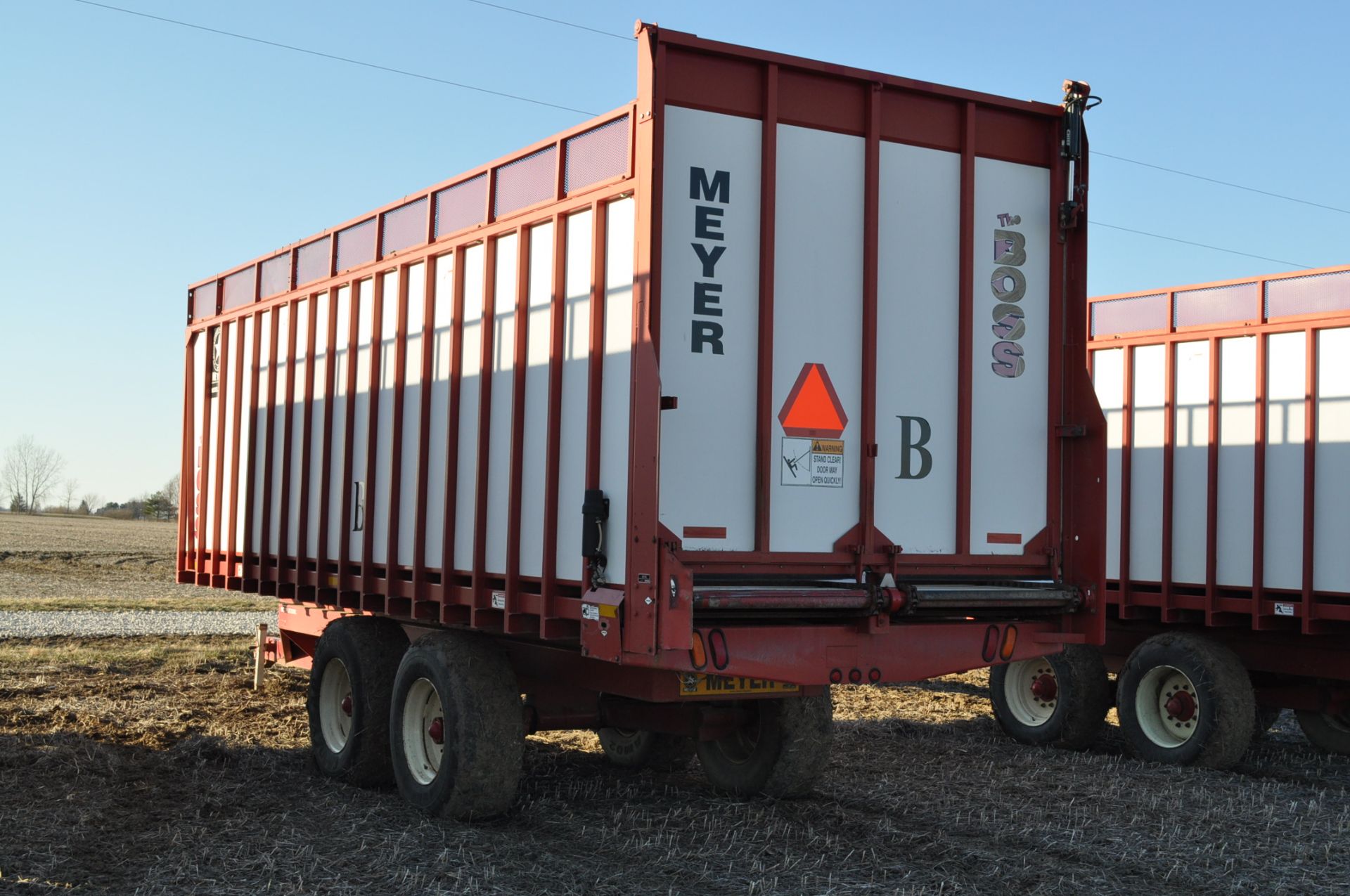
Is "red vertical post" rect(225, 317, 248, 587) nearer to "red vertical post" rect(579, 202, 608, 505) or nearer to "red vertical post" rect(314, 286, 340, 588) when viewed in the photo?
"red vertical post" rect(314, 286, 340, 588)

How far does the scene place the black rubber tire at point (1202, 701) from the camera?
9.91 metres

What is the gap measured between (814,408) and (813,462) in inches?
10.9

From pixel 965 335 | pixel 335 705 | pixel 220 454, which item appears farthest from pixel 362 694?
pixel 965 335

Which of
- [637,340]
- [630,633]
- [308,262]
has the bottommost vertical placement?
[630,633]

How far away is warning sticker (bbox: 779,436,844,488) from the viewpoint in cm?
670

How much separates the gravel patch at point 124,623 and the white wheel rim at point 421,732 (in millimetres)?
12782

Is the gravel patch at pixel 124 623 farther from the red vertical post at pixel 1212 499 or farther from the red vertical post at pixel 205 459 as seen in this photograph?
the red vertical post at pixel 1212 499

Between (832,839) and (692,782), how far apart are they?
218 cm

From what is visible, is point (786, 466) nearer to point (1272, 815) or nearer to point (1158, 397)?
point (1272, 815)

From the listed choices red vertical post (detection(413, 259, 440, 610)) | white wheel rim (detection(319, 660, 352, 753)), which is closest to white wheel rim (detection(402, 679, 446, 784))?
red vertical post (detection(413, 259, 440, 610))

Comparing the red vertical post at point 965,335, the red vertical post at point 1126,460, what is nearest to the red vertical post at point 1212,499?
the red vertical post at point 1126,460

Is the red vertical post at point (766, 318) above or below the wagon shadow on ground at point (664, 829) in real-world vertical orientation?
above

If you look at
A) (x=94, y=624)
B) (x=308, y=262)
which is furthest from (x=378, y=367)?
(x=94, y=624)

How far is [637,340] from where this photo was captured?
620 centimetres
